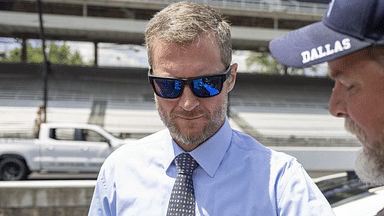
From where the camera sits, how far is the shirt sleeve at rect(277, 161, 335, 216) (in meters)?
1.42

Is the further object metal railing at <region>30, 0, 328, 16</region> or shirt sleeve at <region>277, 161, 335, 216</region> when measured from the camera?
metal railing at <region>30, 0, 328, 16</region>

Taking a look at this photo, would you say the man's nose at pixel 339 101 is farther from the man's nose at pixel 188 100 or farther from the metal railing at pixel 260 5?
the metal railing at pixel 260 5

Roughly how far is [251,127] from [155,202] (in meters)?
14.1

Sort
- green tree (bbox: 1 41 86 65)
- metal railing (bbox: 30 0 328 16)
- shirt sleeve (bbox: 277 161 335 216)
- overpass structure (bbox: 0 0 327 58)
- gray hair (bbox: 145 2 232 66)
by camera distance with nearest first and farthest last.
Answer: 1. shirt sleeve (bbox: 277 161 335 216)
2. gray hair (bbox: 145 2 232 66)
3. overpass structure (bbox: 0 0 327 58)
4. metal railing (bbox: 30 0 328 16)
5. green tree (bbox: 1 41 86 65)

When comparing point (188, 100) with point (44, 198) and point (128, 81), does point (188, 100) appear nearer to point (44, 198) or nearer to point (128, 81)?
point (44, 198)

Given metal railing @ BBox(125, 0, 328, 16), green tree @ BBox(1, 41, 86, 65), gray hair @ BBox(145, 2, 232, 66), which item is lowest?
green tree @ BBox(1, 41, 86, 65)

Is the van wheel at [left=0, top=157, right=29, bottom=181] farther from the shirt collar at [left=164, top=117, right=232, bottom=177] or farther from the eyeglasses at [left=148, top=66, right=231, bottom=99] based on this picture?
the eyeglasses at [left=148, top=66, right=231, bottom=99]

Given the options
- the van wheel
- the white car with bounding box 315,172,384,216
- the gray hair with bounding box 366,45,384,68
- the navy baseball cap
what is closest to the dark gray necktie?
the navy baseball cap

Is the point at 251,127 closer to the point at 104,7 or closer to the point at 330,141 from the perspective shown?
the point at 330,141

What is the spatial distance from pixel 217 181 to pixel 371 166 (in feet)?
2.25

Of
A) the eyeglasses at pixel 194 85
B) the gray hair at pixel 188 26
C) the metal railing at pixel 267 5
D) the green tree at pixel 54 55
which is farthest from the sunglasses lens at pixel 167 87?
the green tree at pixel 54 55

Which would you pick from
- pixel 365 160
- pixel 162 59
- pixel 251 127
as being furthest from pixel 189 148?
pixel 251 127

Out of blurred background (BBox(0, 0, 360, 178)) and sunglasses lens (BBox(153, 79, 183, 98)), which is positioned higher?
sunglasses lens (BBox(153, 79, 183, 98))

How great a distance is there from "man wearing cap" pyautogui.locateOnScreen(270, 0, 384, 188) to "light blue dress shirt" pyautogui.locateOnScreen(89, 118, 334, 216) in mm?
320
